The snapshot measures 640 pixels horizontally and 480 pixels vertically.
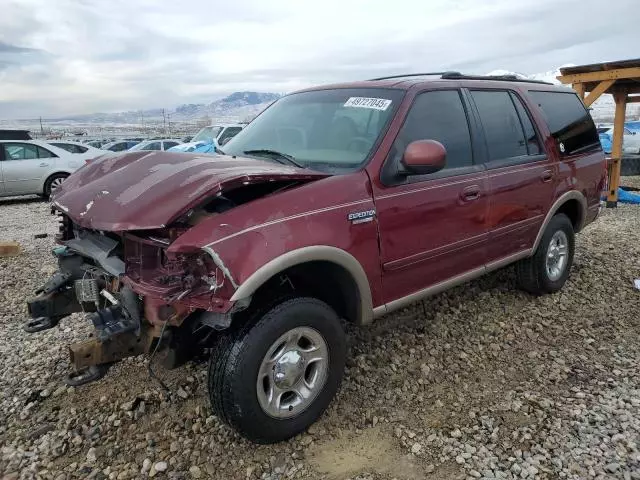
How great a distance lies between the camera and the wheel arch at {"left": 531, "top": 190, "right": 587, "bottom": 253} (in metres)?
4.43

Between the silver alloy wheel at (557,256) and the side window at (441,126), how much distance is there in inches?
68.1

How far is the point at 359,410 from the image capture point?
3.07 meters

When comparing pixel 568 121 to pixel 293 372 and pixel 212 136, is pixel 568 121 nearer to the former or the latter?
pixel 293 372

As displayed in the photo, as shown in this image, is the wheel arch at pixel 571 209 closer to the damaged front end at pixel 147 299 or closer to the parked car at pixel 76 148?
the damaged front end at pixel 147 299

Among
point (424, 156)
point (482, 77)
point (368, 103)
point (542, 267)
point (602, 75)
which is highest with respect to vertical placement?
point (602, 75)

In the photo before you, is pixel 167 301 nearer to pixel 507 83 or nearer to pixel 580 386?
pixel 580 386

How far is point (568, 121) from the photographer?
477 cm

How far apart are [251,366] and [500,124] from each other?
276 centimetres

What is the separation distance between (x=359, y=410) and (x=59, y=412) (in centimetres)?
180

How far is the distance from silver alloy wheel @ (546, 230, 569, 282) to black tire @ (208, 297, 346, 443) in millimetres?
2979

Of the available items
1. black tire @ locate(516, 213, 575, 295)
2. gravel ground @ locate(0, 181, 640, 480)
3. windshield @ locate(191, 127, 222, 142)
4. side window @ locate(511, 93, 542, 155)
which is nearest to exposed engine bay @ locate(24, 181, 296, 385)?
gravel ground @ locate(0, 181, 640, 480)

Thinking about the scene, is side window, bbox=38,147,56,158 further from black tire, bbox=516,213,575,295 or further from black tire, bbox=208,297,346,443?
black tire, bbox=208,297,346,443

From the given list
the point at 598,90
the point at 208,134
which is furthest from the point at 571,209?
the point at 208,134

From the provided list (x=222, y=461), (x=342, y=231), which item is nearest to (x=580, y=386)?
(x=342, y=231)
